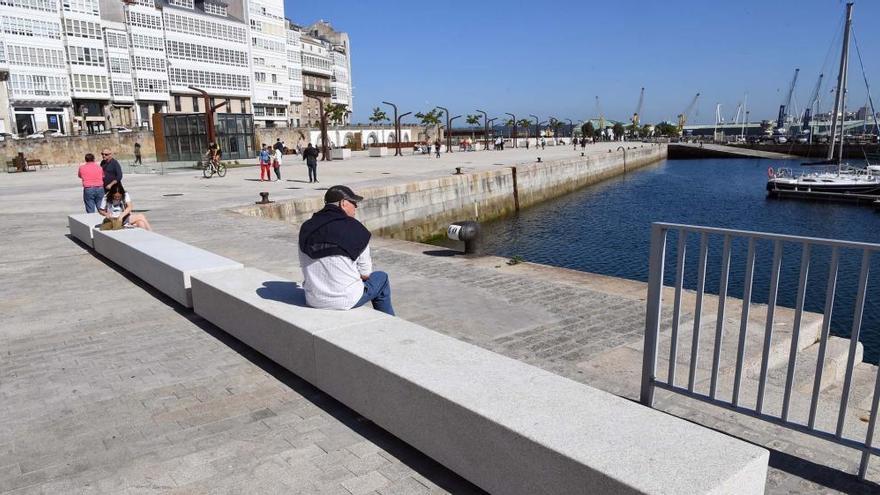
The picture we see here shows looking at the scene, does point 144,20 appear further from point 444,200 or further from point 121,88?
point 444,200

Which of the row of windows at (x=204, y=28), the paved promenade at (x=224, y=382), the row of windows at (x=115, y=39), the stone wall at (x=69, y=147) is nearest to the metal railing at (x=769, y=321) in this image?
the paved promenade at (x=224, y=382)

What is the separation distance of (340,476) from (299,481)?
0.71 feet

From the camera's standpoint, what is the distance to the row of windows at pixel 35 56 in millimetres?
54147

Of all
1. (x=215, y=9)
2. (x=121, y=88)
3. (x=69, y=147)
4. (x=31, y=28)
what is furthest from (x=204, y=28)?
(x=69, y=147)

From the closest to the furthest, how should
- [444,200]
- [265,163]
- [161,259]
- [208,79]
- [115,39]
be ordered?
[161,259], [265,163], [444,200], [115,39], [208,79]

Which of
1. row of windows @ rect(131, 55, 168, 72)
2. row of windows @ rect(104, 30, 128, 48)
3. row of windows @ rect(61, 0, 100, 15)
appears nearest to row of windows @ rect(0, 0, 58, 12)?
row of windows @ rect(61, 0, 100, 15)

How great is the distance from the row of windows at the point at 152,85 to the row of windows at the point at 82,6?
295 inches

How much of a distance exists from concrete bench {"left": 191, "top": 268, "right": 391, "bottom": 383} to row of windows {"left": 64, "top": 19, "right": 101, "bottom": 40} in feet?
217

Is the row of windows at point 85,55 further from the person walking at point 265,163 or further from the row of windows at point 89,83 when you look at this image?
the person walking at point 265,163

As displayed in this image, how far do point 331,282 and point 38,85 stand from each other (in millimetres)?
65319

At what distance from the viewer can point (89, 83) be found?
60312 millimetres

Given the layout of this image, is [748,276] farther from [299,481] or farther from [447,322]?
[447,322]

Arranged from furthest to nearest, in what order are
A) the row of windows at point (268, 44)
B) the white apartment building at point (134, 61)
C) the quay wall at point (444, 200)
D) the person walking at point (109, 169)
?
the row of windows at point (268, 44), the white apartment building at point (134, 61), the quay wall at point (444, 200), the person walking at point (109, 169)

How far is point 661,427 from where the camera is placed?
109 inches
